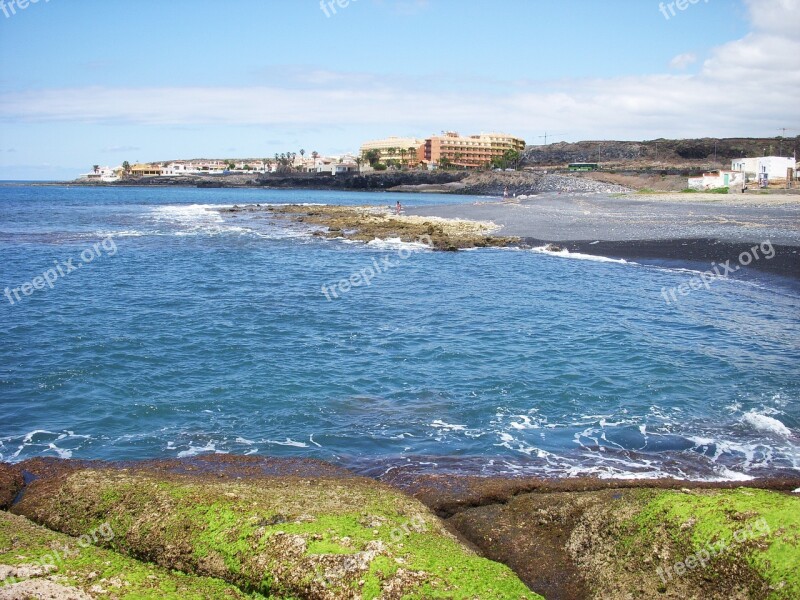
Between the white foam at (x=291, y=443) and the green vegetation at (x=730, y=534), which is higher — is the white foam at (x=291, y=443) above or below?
below

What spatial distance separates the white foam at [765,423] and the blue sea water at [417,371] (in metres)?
0.07

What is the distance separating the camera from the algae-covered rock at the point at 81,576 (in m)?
7.03

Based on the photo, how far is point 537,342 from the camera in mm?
22953

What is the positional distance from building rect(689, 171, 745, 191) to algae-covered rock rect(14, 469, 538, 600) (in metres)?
98.5

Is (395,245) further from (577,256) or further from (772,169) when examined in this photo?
(772,169)

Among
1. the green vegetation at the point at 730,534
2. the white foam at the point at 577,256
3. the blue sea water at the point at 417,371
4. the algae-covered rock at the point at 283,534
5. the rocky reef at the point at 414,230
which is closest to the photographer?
the green vegetation at the point at 730,534

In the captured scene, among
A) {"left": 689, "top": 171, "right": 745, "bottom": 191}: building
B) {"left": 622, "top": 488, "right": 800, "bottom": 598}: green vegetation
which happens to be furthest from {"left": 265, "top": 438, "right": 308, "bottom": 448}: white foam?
{"left": 689, "top": 171, "right": 745, "bottom": 191}: building

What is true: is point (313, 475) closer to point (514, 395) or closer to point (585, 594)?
point (585, 594)

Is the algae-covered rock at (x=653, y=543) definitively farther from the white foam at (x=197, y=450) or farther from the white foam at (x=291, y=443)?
the white foam at (x=197, y=450)

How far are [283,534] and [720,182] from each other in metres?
108

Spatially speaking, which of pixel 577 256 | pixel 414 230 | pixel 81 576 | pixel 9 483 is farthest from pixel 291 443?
pixel 414 230

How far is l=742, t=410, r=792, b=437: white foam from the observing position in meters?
15.0

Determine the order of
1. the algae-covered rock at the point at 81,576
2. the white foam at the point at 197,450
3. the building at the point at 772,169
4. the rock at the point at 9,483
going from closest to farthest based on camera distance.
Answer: the algae-covered rock at the point at 81,576
the rock at the point at 9,483
the white foam at the point at 197,450
the building at the point at 772,169

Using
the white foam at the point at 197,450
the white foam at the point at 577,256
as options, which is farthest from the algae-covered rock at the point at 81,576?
the white foam at the point at 577,256
